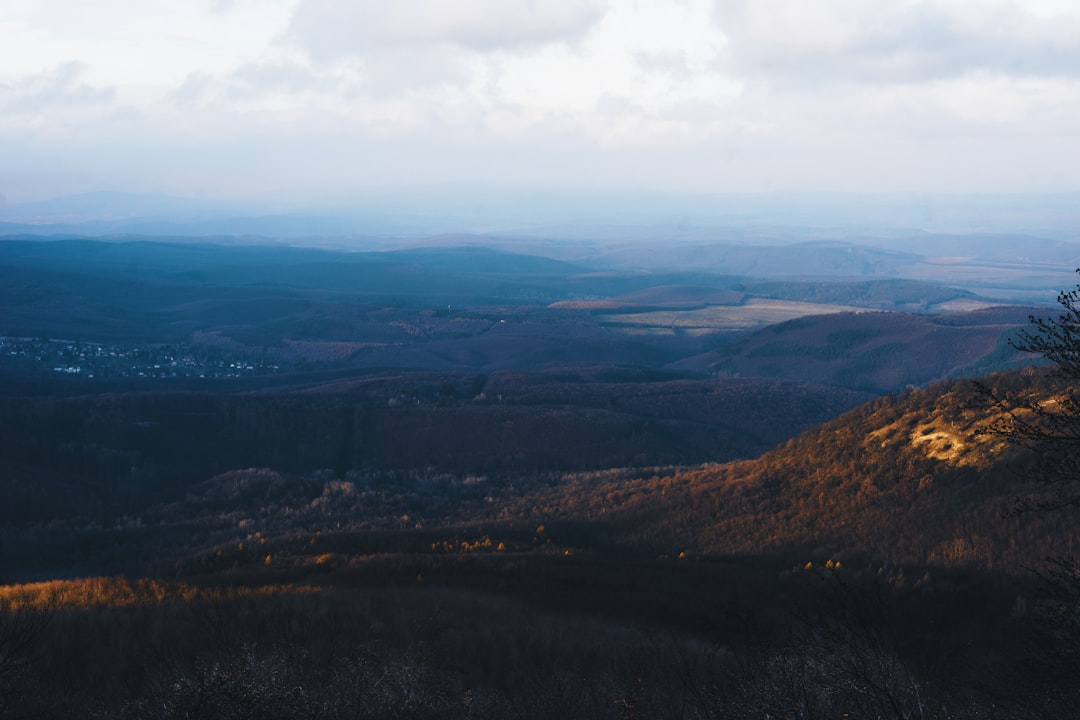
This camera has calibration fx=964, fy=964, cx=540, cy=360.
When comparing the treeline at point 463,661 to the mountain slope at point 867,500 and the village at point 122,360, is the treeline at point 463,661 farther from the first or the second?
the village at point 122,360

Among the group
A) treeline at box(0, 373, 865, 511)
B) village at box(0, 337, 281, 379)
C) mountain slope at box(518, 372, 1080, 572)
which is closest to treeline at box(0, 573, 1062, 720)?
mountain slope at box(518, 372, 1080, 572)

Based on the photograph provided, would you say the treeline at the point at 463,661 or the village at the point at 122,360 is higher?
the treeline at the point at 463,661

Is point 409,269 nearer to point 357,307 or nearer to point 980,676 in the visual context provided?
point 357,307

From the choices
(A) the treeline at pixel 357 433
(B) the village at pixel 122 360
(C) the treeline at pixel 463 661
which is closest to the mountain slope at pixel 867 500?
(C) the treeline at pixel 463 661

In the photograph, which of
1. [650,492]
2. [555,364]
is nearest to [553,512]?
[650,492]

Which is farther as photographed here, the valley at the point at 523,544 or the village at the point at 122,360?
the village at the point at 122,360

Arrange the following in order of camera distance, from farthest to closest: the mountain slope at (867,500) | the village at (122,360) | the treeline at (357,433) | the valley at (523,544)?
1. the village at (122,360)
2. the treeline at (357,433)
3. the mountain slope at (867,500)
4. the valley at (523,544)

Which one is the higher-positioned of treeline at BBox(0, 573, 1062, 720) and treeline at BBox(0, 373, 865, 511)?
treeline at BBox(0, 573, 1062, 720)

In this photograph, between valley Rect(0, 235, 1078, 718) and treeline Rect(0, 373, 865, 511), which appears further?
treeline Rect(0, 373, 865, 511)

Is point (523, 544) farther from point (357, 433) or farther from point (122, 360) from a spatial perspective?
point (122, 360)

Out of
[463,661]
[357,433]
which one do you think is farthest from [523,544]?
[357,433]

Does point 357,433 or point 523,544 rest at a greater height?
point 523,544

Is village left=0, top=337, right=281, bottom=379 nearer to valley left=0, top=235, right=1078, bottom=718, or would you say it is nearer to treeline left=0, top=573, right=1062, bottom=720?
valley left=0, top=235, right=1078, bottom=718

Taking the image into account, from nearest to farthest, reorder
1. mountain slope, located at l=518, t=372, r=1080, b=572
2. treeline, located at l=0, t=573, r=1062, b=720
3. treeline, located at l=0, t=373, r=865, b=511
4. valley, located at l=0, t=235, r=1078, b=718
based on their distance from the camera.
Answer: treeline, located at l=0, t=573, r=1062, b=720, valley, located at l=0, t=235, r=1078, b=718, mountain slope, located at l=518, t=372, r=1080, b=572, treeline, located at l=0, t=373, r=865, b=511
